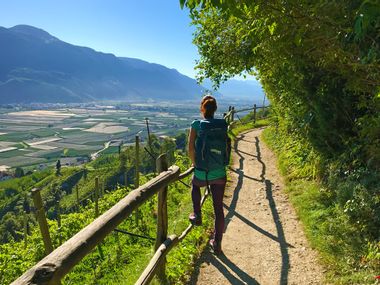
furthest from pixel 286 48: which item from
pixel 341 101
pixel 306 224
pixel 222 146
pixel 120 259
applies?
pixel 120 259

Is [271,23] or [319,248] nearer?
[271,23]

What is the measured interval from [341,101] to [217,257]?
3889 mm

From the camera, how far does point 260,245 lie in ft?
19.8

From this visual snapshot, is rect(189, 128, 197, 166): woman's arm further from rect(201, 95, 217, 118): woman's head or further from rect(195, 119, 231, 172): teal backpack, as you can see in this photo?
rect(201, 95, 217, 118): woman's head

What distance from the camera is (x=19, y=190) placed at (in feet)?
197

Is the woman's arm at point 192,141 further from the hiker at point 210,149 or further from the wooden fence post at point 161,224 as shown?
the wooden fence post at point 161,224

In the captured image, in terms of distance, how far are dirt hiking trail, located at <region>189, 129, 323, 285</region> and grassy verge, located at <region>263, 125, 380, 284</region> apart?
0.22 m

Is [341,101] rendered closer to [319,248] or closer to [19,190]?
[319,248]

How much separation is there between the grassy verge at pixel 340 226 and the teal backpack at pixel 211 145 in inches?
84.4

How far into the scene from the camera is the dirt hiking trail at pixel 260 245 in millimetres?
5031

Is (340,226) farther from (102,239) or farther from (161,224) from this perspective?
(102,239)

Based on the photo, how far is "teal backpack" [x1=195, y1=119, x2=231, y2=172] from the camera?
4680 mm

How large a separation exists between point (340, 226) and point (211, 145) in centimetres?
250

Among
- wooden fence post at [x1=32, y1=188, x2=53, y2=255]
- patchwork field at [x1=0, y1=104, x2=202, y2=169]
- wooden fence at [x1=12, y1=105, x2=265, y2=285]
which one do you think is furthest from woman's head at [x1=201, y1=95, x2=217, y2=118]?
patchwork field at [x1=0, y1=104, x2=202, y2=169]
